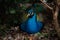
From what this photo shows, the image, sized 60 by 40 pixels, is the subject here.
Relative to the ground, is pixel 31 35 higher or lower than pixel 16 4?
lower

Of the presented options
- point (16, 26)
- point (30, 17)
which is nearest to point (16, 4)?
point (16, 26)

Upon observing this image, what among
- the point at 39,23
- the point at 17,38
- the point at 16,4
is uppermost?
the point at 16,4

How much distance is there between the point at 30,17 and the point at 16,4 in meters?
0.71

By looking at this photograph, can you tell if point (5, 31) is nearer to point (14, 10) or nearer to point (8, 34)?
point (8, 34)

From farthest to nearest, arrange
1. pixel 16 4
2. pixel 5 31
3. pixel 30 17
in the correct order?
pixel 16 4 → pixel 5 31 → pixel 30 17

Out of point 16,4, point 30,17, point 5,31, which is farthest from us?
point 16,4

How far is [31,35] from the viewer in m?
3.47

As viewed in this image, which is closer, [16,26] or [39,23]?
[39,23]

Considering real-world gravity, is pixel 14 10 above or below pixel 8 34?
above

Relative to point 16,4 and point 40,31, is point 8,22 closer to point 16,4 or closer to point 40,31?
point 16,4

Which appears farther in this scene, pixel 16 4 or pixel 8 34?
pixel 16 4

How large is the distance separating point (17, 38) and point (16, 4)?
0.82 m

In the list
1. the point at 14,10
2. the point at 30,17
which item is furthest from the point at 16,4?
the point at 30,17

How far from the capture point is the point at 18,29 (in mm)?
3656
